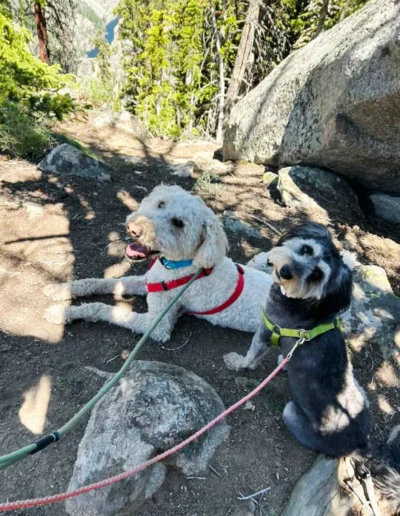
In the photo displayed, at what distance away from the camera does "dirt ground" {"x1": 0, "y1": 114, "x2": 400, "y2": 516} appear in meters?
2.39

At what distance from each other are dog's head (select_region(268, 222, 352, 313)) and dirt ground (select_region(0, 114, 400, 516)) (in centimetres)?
128

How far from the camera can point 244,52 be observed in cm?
1025

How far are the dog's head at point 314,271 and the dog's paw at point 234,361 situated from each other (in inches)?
47.0

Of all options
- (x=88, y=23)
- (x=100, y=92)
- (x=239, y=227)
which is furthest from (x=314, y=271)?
(x=88, y=23)

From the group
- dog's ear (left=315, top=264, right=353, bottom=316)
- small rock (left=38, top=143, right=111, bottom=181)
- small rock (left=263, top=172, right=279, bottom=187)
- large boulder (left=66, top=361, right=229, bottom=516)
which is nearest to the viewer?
large boulder (left=66, top=361, right=229, bottom=516)

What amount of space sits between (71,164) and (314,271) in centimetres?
534

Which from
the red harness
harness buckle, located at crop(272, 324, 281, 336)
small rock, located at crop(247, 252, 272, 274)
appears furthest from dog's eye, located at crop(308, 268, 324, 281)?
small rock, located at crop(247, 252, 272, 274)

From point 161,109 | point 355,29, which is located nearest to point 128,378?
point 355,29

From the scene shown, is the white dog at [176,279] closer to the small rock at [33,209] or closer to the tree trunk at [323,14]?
the small rock at [33,209]

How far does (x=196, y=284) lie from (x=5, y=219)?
126 inches

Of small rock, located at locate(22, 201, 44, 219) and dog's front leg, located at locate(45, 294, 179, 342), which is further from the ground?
small rock, located at locate(22, 201, 44, 219)

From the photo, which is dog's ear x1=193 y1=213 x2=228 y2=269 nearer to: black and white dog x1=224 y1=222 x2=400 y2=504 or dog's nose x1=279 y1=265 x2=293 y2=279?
black and white dog x1=224 y1=222 x2=400 y2=504

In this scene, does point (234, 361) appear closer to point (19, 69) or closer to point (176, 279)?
point (176, 279)

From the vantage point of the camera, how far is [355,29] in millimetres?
5547
